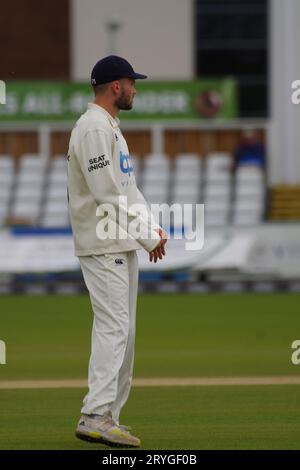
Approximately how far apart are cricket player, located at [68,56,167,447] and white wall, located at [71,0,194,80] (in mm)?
25408

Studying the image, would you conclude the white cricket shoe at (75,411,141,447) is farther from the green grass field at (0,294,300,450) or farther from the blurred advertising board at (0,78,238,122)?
the blurred advertising board at (0,78,238,122)

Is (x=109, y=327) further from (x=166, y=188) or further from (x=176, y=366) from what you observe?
(x=166, y=188)

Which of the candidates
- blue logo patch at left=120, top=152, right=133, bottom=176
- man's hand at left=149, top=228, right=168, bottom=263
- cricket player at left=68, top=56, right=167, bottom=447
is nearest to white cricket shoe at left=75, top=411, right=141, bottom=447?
cricket player at left=68, top=56, right=167, bottom=447

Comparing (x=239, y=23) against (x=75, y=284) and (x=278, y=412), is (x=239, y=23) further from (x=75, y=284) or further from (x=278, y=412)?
(x=278, y=412)

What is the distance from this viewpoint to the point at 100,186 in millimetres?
7258

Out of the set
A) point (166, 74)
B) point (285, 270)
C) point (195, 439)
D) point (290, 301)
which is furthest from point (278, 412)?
point (166, 74)

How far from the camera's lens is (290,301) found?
63.7 feet

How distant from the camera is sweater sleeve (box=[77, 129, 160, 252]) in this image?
7.25 m

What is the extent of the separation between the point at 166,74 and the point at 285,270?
1225 cm

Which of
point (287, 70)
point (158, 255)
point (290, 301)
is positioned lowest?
point (290, 301)

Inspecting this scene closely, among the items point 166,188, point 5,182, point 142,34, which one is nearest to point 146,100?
point 166,188

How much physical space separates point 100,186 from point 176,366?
4.90m

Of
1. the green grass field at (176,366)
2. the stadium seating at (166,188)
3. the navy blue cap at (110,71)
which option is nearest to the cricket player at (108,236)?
the navy blue cap at (110,71)
